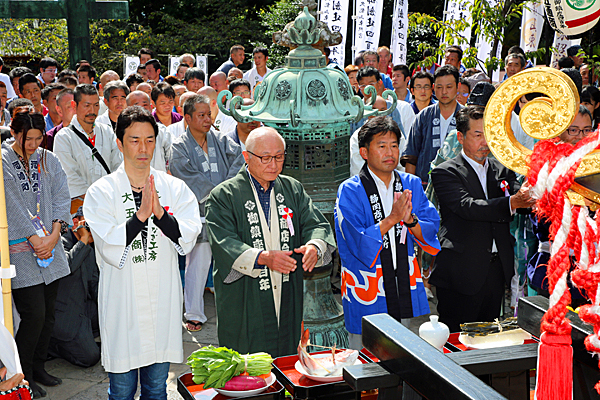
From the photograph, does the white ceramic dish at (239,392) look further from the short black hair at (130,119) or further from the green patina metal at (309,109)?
the green patina metal at (309,109)

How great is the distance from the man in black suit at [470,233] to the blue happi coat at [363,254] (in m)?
0.26

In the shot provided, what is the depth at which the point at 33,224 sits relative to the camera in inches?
161

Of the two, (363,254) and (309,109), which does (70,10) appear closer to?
(309,109)

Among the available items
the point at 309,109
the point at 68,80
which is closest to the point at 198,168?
the point at 309,109

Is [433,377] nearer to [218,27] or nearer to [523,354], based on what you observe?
[523,354]

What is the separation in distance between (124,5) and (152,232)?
8919 mm

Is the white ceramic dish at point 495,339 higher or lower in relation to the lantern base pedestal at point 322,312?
higher

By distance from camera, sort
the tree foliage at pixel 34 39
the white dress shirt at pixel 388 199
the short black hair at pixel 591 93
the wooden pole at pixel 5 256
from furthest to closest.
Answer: the tree foliage at pixel 34 39
the short black hair at pixel 591 93
the white dress shirt at pixel 388 199
the wooden pole at pixel 5 256

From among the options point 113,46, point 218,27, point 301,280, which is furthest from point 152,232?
point 113,46

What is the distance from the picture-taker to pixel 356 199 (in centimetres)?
396

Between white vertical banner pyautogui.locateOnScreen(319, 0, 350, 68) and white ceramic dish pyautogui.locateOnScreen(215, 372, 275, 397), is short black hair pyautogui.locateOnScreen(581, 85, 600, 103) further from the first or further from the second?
white vertical banner pyautogui.locateOnScreen(319, 0, 350, 68)

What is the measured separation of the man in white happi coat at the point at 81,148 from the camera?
5500mm

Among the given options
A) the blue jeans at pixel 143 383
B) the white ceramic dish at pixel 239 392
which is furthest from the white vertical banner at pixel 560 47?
the white ceramic dish at pixel 239 392

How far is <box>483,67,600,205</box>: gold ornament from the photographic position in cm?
108
